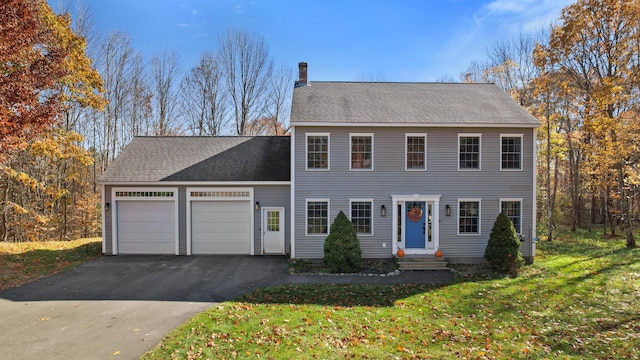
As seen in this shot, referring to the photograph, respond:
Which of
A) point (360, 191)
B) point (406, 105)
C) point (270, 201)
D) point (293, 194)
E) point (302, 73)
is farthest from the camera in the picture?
point (302, 73)

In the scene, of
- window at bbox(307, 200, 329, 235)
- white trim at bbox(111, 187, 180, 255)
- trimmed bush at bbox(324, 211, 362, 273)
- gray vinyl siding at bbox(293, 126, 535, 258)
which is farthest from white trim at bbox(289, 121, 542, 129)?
white trim at bbox(111, 187, 180, 255)

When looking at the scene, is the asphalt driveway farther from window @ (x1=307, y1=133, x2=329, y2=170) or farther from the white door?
window @ (x1=307, y1=133, x2=329, y2=170)

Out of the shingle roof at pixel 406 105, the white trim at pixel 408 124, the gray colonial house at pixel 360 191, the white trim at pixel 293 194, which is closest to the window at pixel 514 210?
the gray colonial house at pixel 360 191

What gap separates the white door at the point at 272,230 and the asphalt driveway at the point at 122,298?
0.57m

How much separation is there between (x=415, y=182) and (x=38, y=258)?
47.4 ft

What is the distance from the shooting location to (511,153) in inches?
535

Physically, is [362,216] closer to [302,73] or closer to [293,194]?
[293,194]

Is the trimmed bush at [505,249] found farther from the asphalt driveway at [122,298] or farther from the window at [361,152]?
the window at [361,152]

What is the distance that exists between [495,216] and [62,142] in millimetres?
19610

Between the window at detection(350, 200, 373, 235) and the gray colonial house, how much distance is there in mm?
39

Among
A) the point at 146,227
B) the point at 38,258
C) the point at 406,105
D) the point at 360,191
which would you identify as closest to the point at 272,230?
the point at 360,191

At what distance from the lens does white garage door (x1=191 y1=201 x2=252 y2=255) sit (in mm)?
14133

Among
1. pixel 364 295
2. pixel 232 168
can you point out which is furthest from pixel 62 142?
pixel 364 295

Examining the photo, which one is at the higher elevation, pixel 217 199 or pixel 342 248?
pixel 217 199
